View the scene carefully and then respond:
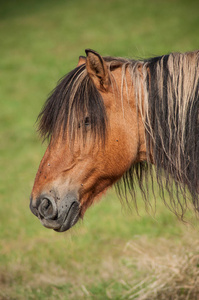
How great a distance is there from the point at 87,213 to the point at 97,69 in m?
4.34

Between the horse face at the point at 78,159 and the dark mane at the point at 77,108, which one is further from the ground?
the dark mane at the point at 77,108

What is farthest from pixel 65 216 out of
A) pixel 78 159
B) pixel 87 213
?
pixel 87 213

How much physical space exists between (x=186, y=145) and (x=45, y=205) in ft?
3.25

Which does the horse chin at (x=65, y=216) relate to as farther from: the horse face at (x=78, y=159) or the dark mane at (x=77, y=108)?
the dark mane at (x=77, y=108)

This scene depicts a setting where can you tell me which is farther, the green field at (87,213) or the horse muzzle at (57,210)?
the green field at (87,213)

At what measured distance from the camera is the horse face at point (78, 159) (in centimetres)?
265

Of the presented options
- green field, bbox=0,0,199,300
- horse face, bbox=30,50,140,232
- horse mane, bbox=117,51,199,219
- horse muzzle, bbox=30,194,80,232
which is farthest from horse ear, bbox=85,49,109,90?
horse muzzle, bbox=30,194,80,232

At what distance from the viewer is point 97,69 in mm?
2615

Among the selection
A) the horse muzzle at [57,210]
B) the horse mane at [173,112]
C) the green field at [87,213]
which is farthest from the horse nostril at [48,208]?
the horse mane at [173,112]

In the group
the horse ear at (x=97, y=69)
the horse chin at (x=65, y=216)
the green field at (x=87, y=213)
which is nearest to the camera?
the horse ear at (x=97, y=69)

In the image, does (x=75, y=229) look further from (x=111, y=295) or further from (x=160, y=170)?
(x=111, y=295)

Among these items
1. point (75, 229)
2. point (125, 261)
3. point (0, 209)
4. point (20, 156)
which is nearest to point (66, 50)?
point (20, 156)

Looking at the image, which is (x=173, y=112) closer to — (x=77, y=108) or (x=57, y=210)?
(x=77, y=108)

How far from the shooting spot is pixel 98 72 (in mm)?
2631
